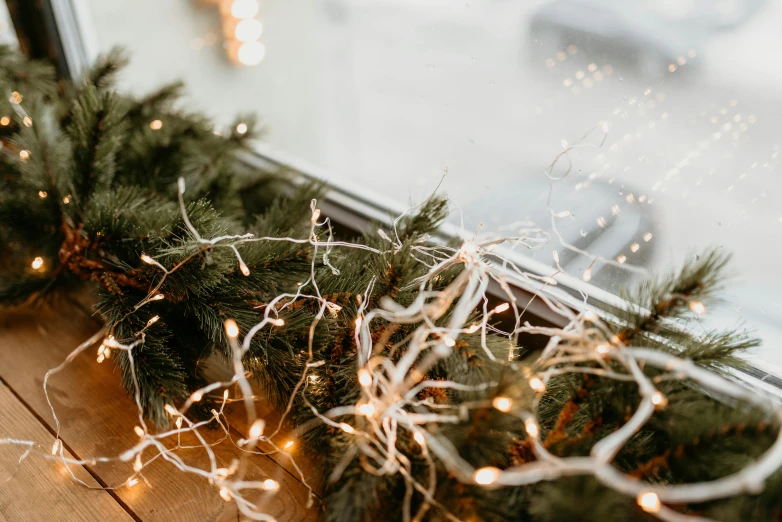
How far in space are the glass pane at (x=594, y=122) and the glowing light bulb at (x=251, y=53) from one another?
0.27 m

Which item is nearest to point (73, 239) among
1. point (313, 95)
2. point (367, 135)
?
point (367, 135)

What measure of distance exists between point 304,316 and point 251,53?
104cm

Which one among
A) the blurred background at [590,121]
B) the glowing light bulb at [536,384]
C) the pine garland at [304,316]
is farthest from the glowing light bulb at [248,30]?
the glowing light bulb at [536,384]

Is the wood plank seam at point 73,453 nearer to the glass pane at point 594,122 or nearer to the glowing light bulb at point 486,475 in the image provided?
the glowing light bulb at point 486,475

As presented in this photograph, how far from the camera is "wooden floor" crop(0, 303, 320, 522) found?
592mm

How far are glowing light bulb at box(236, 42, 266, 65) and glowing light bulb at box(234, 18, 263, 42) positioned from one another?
0.01 meters

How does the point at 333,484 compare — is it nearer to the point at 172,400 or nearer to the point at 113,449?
the point at 172,400

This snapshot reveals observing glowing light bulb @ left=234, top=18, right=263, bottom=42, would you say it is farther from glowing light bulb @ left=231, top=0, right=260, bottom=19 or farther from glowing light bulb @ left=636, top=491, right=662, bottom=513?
glowing light bulb @ left=636, top=491, right=662, bottom=513

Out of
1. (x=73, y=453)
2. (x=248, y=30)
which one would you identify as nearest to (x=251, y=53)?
(x=248, y=30)

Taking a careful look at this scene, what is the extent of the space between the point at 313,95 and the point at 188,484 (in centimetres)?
100

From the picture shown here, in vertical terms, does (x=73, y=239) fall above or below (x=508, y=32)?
below

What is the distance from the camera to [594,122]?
0.75 metres

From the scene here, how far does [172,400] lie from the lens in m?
0.60

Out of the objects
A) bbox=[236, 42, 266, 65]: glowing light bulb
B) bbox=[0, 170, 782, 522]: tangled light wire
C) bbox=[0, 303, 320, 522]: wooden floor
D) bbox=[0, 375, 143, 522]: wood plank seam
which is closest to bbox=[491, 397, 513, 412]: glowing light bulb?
bbox=[0, 170, 782, 522]: tangled light wire
